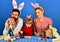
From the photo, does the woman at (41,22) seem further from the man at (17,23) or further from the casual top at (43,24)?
the man at (17,23)

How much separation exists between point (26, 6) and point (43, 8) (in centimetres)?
17

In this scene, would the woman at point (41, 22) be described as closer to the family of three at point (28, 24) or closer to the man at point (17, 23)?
the family of three at point (28, 24)

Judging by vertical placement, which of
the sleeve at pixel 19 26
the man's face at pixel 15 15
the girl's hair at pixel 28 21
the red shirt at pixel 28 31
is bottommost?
the red shirt at pixel 28 31

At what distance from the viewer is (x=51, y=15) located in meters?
1.83

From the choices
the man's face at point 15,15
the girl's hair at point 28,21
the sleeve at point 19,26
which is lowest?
the sleeve at point 19,26

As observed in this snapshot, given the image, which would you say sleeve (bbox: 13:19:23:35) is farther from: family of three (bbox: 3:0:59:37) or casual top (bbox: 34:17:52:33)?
casual top (bbox: 34:17:52:33)

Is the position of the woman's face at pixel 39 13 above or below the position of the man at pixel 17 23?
above

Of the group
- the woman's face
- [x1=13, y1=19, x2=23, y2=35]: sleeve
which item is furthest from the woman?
[x1=13, y1=19, x2=23, y2=35]: sleeve

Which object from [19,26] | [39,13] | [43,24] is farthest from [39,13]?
[19,26]

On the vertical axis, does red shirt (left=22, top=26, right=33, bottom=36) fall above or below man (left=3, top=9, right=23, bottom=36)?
below

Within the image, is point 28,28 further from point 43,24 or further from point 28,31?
point 43,24

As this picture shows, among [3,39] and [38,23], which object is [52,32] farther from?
[3,39]

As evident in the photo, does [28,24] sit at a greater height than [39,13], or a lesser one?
lesser

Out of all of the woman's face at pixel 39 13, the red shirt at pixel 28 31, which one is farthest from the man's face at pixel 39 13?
the red shirt at pixel 28 31
